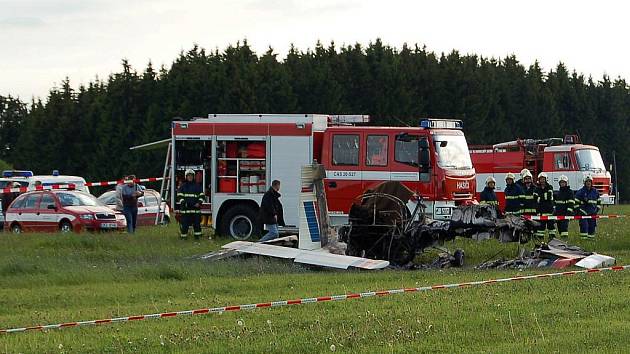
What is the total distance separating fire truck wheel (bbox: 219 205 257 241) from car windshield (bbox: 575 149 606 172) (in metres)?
19.2

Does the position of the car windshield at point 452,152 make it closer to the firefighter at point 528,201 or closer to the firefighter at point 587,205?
the firefighter at point 528,201

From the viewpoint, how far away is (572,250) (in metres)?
20.3

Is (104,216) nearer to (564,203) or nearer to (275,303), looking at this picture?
(564,203)

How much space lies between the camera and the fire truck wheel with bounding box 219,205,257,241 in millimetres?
25641

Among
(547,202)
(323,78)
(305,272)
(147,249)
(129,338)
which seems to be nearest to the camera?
(129,338)

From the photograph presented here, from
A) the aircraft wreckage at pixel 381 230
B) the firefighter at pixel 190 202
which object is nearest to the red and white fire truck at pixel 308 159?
the firefighter at pixel 190 202

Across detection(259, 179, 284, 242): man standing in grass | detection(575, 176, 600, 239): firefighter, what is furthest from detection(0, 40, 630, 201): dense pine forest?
detection(259, 179, 284, 242): man standing in grass

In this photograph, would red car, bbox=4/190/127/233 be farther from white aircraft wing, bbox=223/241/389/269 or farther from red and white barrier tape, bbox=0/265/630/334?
red and white barrier tape, bbox=0/265/630/334

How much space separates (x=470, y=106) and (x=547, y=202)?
39.7m

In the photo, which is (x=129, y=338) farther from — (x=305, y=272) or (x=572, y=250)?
(x=572, y=250)

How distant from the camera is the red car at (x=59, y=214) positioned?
29.9 m

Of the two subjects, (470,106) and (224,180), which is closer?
(224,180)

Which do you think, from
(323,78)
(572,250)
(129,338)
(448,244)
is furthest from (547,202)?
(323,78)

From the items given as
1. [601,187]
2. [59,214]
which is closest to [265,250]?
[59,214]
